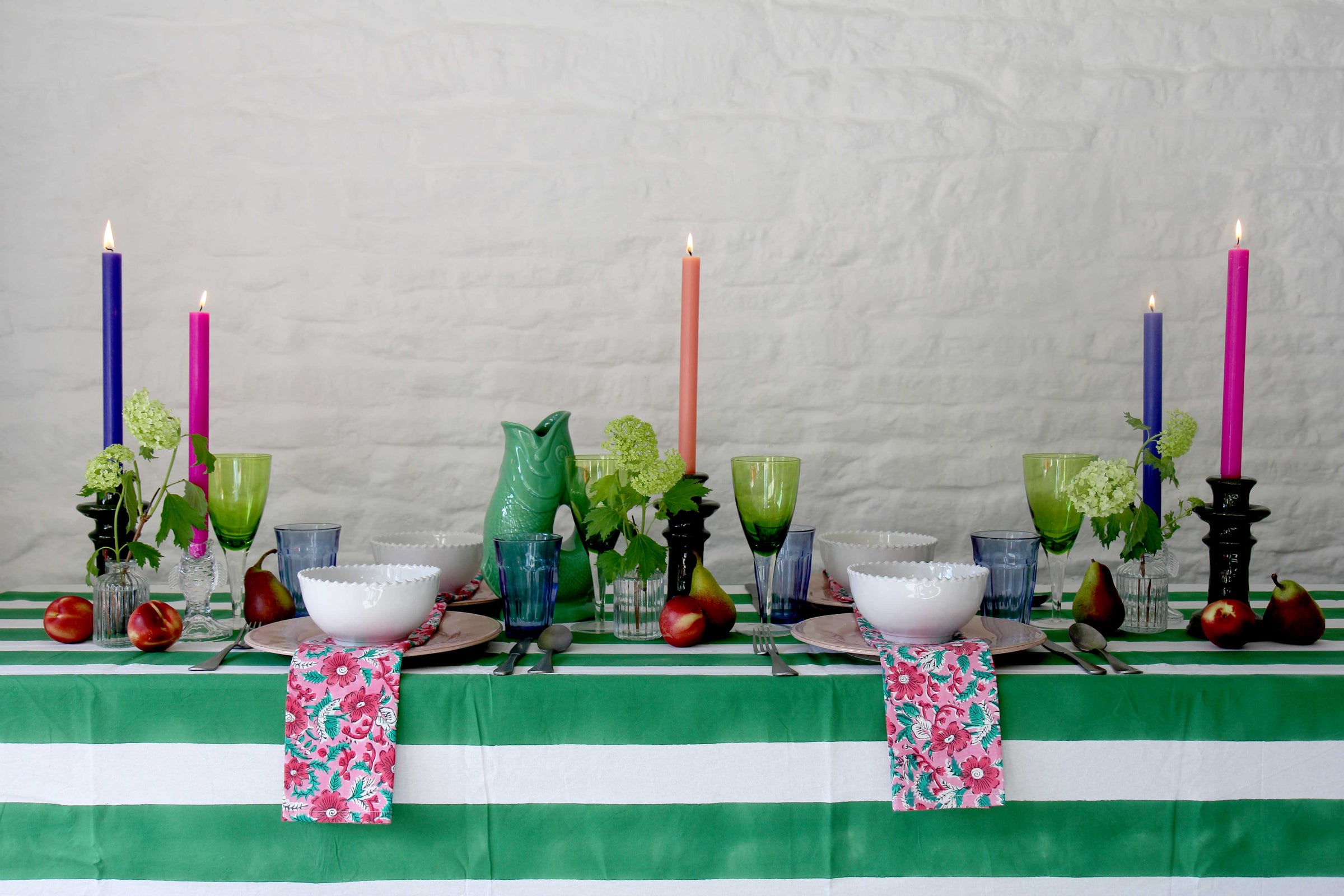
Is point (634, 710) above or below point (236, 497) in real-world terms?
below

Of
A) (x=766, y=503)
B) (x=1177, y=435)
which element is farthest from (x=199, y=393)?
(x=1177, y=435)

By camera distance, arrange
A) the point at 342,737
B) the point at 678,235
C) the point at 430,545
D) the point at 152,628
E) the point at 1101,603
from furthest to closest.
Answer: the point at 678,235, the point at 430,545, the point at 1101,603, the point at 152,628, the point at 342,737

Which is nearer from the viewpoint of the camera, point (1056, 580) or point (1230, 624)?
point (1230, 624)

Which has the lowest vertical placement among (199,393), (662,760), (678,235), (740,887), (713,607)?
(740,887)

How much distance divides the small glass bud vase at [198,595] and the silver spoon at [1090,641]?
89 cm

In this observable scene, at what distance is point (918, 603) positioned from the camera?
3.02 feet

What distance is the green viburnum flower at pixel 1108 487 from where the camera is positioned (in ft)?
3.48

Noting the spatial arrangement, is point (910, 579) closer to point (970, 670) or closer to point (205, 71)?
point (970, 670)

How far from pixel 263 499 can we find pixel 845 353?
3.43 feet

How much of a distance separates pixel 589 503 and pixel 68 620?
1.81ft

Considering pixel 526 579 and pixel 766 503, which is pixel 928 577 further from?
pixel 526 579

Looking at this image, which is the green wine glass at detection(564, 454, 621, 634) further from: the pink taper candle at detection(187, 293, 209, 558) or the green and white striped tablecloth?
the pink taper candle at detection(187, 293, 209, 558)

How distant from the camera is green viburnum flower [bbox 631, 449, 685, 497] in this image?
1.03 m

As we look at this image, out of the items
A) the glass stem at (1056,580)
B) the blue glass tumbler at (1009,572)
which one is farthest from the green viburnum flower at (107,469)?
the glass stem at (1056,580)
